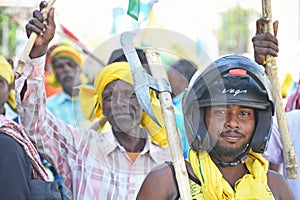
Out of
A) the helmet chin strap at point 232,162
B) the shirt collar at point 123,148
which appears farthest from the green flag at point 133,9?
the shirt collar at point 123,148

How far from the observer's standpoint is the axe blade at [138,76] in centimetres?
424

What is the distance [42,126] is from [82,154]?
0.31 m

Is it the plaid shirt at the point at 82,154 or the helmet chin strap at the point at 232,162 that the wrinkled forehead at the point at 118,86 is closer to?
the plaid shirt at the point at 82,154

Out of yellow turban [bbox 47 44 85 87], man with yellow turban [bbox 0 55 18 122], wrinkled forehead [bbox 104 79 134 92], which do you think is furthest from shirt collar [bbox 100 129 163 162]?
yellow turban [bbox 47 44 85 87]

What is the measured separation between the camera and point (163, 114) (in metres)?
4.16

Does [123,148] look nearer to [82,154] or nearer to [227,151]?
[82,154]

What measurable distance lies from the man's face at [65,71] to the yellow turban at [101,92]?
3181 millimetres

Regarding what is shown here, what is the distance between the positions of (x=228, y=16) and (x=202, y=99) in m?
19.2

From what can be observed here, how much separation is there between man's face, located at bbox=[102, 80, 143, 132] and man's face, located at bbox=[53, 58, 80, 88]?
10.6 ft

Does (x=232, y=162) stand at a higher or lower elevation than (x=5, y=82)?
lower

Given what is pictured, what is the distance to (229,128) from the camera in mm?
4344

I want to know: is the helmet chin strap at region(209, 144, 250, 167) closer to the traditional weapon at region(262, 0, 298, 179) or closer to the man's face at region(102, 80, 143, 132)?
the traditional weapon at region(262, 0, 298, 179)

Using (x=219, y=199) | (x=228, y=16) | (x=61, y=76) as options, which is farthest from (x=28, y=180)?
(x=228, y=16)

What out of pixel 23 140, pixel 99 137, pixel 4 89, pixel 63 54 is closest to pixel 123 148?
pixel 99 137
